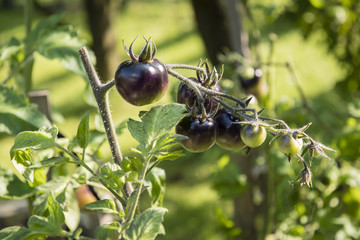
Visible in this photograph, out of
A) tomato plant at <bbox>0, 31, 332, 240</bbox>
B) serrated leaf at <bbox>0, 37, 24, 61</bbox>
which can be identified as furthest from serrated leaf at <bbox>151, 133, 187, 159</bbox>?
serrated leaf at <bbox>0, 37, 24, 61</bbox>

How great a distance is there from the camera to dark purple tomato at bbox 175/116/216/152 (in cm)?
68

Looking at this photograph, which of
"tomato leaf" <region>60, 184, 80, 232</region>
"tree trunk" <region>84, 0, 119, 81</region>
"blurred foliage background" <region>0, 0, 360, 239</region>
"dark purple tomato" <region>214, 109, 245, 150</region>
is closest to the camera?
"dark purple tomato" <region>214, 109, 245, 150</region>

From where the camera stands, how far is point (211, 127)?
27.0 inches

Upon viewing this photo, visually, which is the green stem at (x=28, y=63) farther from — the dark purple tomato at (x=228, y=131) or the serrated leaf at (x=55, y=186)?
the dark purple tomato at (x=228, y=131)

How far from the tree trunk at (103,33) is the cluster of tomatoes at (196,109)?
10.9 feet

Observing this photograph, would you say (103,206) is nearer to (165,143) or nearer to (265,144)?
(165,143)

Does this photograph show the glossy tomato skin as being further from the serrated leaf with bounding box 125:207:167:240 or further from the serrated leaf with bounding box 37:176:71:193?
the serrated leaf with bounding box 37:176:71:193

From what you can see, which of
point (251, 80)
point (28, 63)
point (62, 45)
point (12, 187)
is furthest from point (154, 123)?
point (251, 80)

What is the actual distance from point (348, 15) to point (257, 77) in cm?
82

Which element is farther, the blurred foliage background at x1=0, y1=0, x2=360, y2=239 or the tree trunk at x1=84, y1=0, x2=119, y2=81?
the tree trunk at x1=84, y1=0, x2=119, y2=81

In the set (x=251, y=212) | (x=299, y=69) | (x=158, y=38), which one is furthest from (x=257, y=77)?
(x=158, y=38)

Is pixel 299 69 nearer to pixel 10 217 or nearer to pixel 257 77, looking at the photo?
pixel 257 77

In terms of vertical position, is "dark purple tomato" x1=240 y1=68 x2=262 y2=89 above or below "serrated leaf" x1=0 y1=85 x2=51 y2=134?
below

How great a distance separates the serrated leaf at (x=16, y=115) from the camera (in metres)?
0.94
